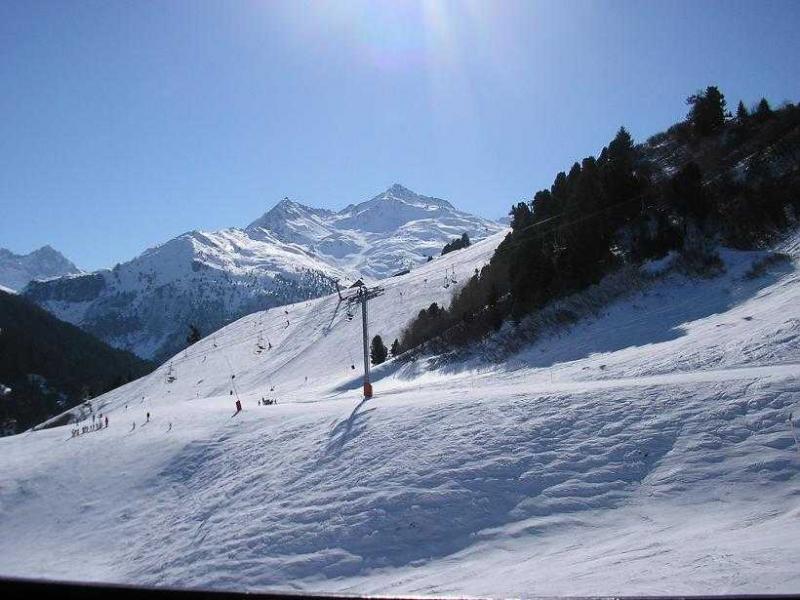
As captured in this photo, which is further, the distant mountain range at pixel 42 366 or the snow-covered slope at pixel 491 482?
the distant mountain range at pixel 42 366

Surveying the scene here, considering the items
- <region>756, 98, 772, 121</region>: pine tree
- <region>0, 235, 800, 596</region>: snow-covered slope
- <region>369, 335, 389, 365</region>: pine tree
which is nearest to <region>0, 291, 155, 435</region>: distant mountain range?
<region>369, 335, 389, 365</region>: pine tree

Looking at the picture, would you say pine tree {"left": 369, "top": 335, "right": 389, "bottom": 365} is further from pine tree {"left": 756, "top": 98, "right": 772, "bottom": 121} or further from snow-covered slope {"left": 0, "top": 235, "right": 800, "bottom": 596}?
pine tree {"left": 756, "top": 98, "right": 772, "bottom": 121}

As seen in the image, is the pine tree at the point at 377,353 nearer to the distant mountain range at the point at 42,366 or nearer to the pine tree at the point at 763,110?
the pine tree at the point at 763,110

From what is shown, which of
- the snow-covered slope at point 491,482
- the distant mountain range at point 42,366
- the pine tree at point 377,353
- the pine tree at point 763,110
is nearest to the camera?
the snow-covered slope at point 491,482

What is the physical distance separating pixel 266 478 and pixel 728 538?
12.5m

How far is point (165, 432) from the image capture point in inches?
925

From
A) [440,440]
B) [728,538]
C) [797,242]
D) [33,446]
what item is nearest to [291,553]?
[440,440]

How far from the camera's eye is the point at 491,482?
12.3 meters

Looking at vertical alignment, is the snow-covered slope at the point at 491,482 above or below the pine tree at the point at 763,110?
below

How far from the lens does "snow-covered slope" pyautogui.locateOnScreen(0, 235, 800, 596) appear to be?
28.6ft

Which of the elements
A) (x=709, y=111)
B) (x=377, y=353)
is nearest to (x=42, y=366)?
(x=377, y=353)

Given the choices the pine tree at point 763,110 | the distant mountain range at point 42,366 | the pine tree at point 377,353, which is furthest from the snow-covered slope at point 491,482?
the distant mountain range at point 42,366

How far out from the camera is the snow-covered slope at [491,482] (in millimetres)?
8711

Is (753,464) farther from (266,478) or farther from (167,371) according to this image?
(167,371)
